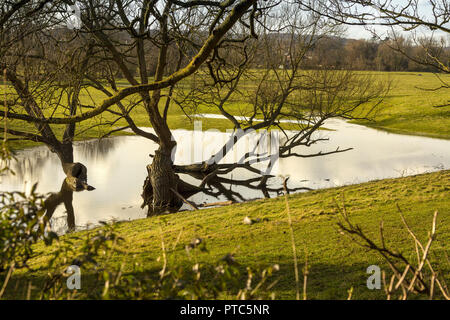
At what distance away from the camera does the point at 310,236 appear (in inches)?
294

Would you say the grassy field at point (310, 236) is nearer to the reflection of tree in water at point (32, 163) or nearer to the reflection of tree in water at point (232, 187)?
the reflection of tree in water at point (232, 187)

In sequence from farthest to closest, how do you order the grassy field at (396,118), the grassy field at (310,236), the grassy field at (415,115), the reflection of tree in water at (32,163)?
the grassy field at (415,115) → the grassy field at (396,118) → the reflection of tree in water at (32,163) → the grassy field at (310,236)

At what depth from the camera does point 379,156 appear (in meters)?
22.7

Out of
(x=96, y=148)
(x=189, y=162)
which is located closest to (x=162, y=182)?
(x=189, y=162)

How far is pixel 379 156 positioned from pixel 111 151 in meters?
13.3

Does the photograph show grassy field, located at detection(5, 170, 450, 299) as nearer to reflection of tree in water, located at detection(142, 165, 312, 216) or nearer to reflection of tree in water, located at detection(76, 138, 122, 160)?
reflection of tree in water, located at detection(142, 165, 312, 216)

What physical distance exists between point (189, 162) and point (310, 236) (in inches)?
569

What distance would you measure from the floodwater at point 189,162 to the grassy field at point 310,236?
4.46 m

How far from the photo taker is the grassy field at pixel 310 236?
539 cm

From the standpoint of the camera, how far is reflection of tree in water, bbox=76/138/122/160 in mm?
23047

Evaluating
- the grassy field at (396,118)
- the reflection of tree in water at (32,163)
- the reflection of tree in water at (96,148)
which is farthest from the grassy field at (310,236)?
the grassy field at (396,118)

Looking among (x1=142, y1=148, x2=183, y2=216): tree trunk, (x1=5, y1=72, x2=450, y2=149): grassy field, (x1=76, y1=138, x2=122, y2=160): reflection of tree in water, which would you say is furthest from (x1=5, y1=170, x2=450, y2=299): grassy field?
(x1=5, y1=72, x2=450, y2=149): grassy field

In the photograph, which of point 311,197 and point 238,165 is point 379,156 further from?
point 311,197
